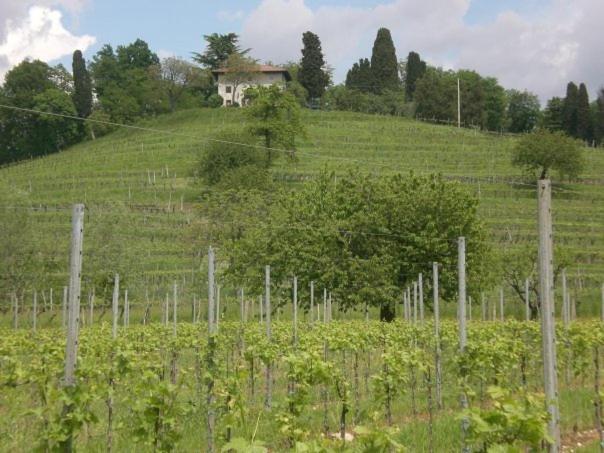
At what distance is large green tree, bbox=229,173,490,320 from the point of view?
29.3m

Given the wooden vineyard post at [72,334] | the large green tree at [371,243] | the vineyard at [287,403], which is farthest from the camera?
the large green tree at [371,243]

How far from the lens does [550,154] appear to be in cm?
5394

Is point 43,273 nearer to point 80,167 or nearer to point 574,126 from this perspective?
point 80,167

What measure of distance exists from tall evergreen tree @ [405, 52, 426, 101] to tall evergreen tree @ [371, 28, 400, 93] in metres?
1.67

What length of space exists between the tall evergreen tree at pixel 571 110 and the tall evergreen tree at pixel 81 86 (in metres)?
58.4

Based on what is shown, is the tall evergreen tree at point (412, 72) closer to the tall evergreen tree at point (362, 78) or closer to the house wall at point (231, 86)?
the tall evergreen tree at point (362, 78)

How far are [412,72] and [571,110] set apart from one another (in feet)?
84.9

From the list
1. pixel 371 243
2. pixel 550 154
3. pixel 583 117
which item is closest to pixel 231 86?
pixel 583 117

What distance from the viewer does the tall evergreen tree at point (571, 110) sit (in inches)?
3428

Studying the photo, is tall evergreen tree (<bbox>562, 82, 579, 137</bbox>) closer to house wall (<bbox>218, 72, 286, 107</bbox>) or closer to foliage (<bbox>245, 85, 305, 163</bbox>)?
house wall (<bbox>218, 72, 286, 107</bbox>)


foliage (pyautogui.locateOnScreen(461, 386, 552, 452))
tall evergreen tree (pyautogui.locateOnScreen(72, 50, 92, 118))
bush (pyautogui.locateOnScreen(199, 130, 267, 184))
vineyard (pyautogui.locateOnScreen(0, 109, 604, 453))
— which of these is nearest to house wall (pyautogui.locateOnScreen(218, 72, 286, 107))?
vineyard (pyautogui.locateOnScreen(0, 109, 604, 453))

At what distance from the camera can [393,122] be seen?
81.5 m

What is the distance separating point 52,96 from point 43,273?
5561 cm

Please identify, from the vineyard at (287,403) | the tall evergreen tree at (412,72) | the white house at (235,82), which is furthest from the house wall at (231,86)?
the vineyard at (287,403)
